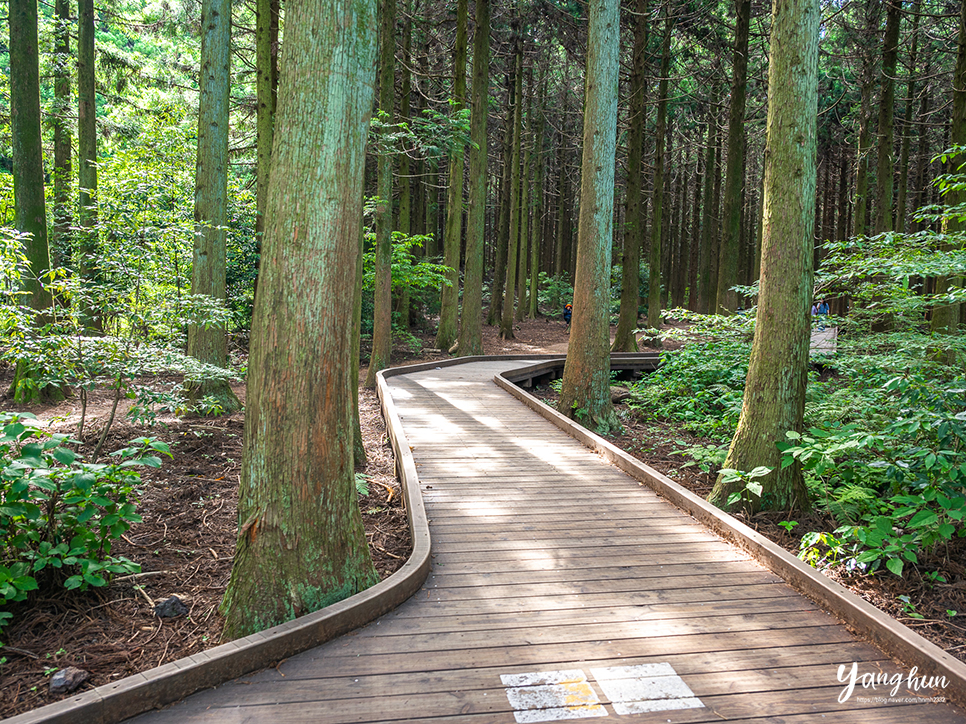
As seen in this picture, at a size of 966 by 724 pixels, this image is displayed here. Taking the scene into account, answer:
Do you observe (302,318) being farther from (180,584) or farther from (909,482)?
(909,482)

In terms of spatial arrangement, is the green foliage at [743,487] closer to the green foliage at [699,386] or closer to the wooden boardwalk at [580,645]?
the wooden boardwalk at [580,645]

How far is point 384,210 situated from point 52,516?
8403mm

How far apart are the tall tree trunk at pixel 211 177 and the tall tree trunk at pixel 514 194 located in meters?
11.5

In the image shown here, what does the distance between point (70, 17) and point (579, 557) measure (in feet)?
62.3

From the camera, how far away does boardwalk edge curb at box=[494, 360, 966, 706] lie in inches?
113

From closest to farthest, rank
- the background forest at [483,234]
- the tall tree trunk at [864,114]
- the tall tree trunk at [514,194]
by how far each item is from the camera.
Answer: the background forest at [483,234] → the tall tree trunk at [864,114] → the tall tree trunk at [514,194]

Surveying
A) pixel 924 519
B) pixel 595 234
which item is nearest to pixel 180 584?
pixel 924 519

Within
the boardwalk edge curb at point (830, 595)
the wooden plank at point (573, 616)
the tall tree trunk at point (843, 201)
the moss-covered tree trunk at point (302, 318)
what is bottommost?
the wooden plank at point (573, 616)

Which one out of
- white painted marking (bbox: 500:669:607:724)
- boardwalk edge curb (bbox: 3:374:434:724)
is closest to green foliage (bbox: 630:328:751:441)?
boardwalk edge curb (bbox: 3:374:434:724)

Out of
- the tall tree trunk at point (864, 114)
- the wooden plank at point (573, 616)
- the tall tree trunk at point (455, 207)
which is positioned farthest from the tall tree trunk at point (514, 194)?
the wooden plank at point (573, 616)

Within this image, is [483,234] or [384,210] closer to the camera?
[384,210]

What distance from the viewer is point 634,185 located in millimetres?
15680

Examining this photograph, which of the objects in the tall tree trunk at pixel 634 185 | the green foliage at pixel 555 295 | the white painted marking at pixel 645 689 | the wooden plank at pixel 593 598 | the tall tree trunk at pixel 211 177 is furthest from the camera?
the green foliage at pixel 555 295

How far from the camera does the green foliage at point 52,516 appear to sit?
304 centimetres
